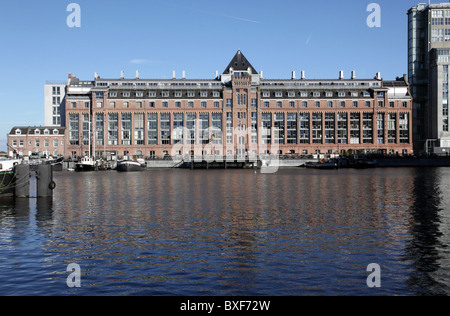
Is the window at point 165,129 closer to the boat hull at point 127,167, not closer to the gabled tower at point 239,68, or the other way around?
the gabled tower at point 239,68

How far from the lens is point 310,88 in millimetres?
181750

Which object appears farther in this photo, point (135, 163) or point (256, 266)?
point (135, 163)

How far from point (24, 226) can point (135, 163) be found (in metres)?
103

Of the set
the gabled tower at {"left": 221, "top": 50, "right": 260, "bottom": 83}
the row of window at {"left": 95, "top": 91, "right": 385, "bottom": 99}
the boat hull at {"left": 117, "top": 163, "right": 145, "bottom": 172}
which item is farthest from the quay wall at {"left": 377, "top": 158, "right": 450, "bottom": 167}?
the boat hull at {"left": 117, "top": 163, "right": 145, "bottom": 172}

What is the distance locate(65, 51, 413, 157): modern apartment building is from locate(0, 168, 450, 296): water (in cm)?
13356

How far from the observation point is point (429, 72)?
186 m

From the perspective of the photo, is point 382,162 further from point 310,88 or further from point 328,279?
point 328,279

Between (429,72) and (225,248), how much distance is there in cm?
18477

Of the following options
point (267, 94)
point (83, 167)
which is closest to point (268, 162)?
point (267, 94)

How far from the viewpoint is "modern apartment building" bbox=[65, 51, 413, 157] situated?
576ft

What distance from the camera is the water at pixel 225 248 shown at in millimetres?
17969

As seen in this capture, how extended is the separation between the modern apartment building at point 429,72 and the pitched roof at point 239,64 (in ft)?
217

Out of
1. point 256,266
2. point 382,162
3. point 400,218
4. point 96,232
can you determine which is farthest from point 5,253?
point 382,162

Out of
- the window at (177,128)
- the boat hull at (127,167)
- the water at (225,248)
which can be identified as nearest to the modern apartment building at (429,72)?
the window at (177,128)
